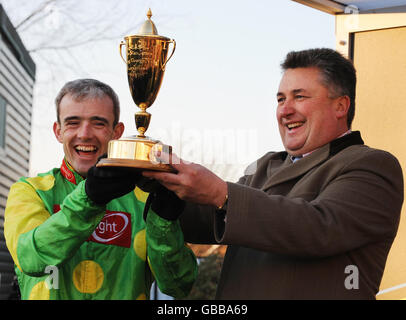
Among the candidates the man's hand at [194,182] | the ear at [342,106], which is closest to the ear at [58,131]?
the man's hand at [194,182]

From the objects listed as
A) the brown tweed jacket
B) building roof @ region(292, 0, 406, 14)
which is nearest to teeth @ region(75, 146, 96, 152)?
the brown tweed jacket

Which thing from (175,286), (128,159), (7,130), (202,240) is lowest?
(175,286)

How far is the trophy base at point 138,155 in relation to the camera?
85.9 inches

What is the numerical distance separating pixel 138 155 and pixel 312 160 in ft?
2.23

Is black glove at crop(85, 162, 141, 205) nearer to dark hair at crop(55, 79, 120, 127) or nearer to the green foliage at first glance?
dark hair at crop(55, 79, 120, 127)

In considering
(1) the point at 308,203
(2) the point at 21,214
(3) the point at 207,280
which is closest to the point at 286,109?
(1) the point at 308,203

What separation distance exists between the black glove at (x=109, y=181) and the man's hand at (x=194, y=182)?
3.5 inches

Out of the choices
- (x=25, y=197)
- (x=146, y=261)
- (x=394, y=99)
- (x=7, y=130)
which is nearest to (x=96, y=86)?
(x=25, y=197)

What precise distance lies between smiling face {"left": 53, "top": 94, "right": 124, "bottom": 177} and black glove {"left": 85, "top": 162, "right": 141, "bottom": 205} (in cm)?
39

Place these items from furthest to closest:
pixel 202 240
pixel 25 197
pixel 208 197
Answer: pixel 202 240 < pixel 25 197 < pixel 208 197

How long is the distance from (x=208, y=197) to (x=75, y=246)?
0.54 meters

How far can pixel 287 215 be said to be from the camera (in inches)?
86.0

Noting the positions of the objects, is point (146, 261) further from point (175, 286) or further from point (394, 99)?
point (394, 99)

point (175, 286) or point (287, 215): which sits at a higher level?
point (287, 215)
